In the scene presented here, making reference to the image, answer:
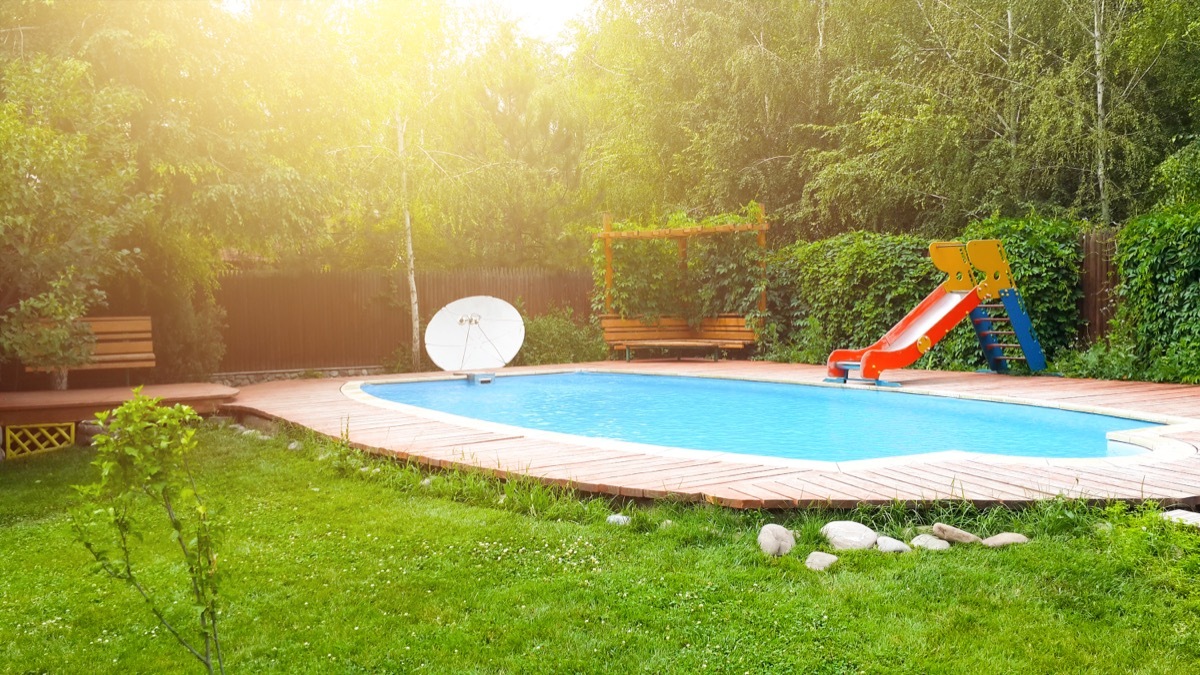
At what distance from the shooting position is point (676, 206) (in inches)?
684

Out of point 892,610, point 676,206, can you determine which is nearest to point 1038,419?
point 892,610

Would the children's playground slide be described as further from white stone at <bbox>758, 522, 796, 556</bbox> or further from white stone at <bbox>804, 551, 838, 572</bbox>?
white stone at <bbox>804, 551, 838, 572</bbox>

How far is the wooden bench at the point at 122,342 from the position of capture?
932 centimetres

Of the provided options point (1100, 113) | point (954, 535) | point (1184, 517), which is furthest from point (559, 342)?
point (1184, 517)

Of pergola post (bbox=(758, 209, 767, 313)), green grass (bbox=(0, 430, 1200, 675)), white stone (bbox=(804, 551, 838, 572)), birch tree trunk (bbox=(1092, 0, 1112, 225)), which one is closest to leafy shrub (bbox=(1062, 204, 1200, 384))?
birch tree trunk (bbox=(1092, 0, 1112, 225))

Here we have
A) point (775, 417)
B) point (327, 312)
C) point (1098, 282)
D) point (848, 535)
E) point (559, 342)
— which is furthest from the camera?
point (559, 342)

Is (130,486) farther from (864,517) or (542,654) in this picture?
(864,517)

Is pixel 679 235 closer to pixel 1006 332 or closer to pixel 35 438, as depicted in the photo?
pixel 1006 332

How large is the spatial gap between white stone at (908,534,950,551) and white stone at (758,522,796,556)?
0.46 metres

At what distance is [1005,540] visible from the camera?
344 cm

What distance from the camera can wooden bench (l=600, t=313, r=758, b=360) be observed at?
13.3 m

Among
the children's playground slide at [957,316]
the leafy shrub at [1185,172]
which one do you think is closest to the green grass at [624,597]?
the children's playground slide at [957,316]

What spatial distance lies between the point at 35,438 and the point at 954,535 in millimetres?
6770

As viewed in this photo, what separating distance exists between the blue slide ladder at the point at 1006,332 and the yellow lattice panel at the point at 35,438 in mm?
8671
